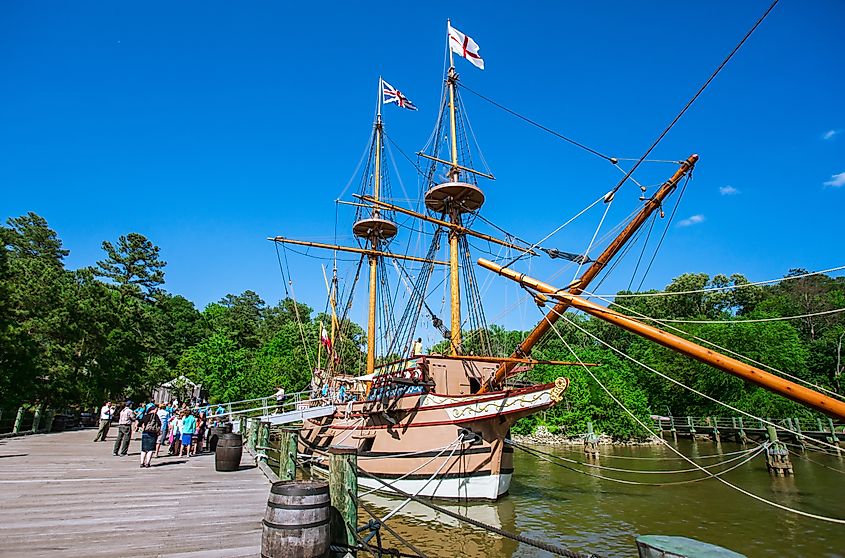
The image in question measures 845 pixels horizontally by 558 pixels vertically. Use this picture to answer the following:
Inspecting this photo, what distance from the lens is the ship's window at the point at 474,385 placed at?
706 inches

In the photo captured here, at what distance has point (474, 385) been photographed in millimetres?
18062

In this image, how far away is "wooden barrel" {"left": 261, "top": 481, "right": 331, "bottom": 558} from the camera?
4.60 metres

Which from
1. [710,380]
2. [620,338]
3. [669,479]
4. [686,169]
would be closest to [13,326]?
[686,169]

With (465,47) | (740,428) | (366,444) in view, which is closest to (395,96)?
(465,47)

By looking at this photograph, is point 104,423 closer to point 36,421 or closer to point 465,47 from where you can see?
point 36,421

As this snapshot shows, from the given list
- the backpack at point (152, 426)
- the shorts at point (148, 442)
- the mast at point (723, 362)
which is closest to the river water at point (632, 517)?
the mast at point (723, 362)

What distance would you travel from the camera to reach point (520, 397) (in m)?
14.6

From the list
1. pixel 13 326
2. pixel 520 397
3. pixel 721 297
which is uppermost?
pixel 721 297

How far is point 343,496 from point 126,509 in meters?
4.01

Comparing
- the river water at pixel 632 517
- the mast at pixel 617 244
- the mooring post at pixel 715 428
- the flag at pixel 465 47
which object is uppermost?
the flag at pixel 465 47

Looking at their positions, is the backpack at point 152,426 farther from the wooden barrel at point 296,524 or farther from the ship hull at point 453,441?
the wooden barrel at point 296,524

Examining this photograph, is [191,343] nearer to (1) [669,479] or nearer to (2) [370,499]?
(2) [370,499]

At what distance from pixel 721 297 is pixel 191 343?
245 feet

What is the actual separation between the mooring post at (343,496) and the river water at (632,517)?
6.47 metres
